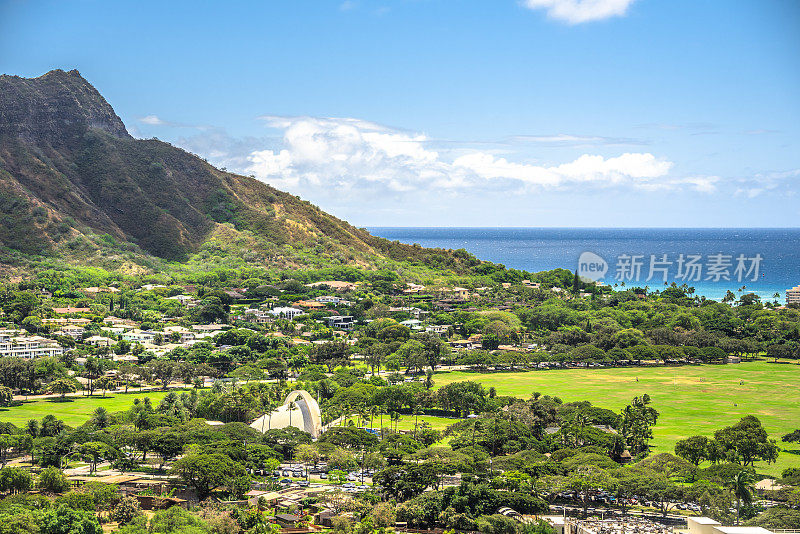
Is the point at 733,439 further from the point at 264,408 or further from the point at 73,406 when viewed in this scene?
the point at 73,406

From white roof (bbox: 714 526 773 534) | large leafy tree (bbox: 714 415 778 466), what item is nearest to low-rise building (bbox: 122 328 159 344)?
large leafy tree (bbox: 714 415 778 466)

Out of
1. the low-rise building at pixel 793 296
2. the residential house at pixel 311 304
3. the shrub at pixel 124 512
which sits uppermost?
the low-rise building at pixel 793 296

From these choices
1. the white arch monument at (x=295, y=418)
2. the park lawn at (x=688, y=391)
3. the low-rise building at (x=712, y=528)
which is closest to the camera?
the low-rise building at (x=712, y=528)

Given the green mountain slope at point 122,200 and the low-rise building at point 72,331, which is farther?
the green mountain slope at point 122,200

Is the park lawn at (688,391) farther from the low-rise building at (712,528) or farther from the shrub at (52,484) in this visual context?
the shrub at (52,484)

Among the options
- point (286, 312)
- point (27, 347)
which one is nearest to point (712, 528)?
point (27, 347)

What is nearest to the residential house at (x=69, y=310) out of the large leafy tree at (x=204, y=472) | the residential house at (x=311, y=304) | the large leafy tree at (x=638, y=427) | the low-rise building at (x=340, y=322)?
the residential house at (x=311, y=304)

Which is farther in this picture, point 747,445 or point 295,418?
point 295,418

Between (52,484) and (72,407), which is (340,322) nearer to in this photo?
(72,407)
